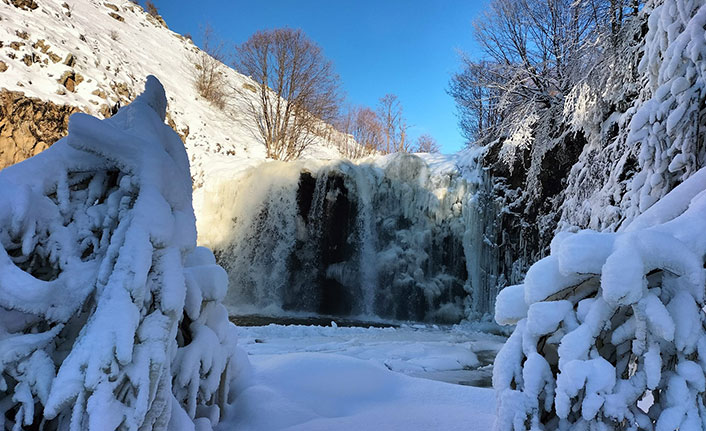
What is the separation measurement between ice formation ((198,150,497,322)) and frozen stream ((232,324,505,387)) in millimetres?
3163

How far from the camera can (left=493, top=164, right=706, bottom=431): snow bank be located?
1139mm

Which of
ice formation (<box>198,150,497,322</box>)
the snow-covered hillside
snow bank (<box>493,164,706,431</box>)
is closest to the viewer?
snow bank (<box>493,164,706,431</box>)

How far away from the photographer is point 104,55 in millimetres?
16953

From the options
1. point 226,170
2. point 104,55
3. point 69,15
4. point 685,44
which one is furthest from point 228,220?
point 69,15

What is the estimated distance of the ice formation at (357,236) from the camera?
40.5 ft

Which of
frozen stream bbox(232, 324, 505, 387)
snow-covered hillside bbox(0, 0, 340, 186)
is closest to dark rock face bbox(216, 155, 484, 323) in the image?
frozen stream bbox(232, 324, 505, 387)

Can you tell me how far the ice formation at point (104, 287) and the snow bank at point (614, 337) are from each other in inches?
49.6

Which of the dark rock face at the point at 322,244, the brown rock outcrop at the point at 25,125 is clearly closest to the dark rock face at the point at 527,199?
the dark rock face at the point at 322,244

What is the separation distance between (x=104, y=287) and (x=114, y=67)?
19031 millimetres

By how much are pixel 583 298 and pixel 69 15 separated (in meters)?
24.3

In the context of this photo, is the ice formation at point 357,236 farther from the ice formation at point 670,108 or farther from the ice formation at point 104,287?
the ice formation at point 104,287

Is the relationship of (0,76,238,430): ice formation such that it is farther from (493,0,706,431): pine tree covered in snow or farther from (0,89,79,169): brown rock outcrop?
(0,89,79,169): brown rock outcrop

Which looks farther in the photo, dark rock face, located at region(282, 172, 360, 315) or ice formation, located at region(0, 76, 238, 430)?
dark rock face, located at region(282, 172, 360, 315)

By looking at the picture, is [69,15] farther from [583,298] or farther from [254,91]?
[583,298]
